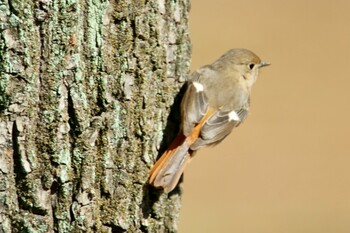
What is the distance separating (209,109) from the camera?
5801 mm

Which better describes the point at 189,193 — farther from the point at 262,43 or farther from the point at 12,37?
Result: the point at 12,37

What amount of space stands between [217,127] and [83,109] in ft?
4.62

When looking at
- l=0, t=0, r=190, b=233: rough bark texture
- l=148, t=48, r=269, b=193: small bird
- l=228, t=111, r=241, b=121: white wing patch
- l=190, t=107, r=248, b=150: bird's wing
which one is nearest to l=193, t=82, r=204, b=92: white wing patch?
l=148, t=48, r=269, b=193: small bird

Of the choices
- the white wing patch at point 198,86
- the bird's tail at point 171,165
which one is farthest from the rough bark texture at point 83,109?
the white wing patch at point 198,86

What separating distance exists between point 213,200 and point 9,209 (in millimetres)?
6523

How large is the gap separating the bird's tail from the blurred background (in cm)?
536

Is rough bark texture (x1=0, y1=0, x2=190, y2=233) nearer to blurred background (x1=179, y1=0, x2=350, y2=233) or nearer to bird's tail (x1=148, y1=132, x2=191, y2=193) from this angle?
bird's tail (x1=148, y1=132, x2=191, y2=193)

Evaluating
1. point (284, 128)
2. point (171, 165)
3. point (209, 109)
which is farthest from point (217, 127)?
point (284, 128)

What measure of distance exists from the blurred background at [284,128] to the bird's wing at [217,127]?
466 centimetres

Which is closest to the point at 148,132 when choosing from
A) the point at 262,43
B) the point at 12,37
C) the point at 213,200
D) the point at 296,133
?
the point at 12,37

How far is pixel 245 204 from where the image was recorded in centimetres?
1109

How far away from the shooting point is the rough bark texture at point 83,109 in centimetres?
428

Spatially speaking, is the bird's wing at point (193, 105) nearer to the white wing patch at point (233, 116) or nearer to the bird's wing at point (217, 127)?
the bird's wing at point (217, 127)

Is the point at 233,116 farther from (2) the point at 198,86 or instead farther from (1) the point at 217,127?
(2) the point at 198,86
